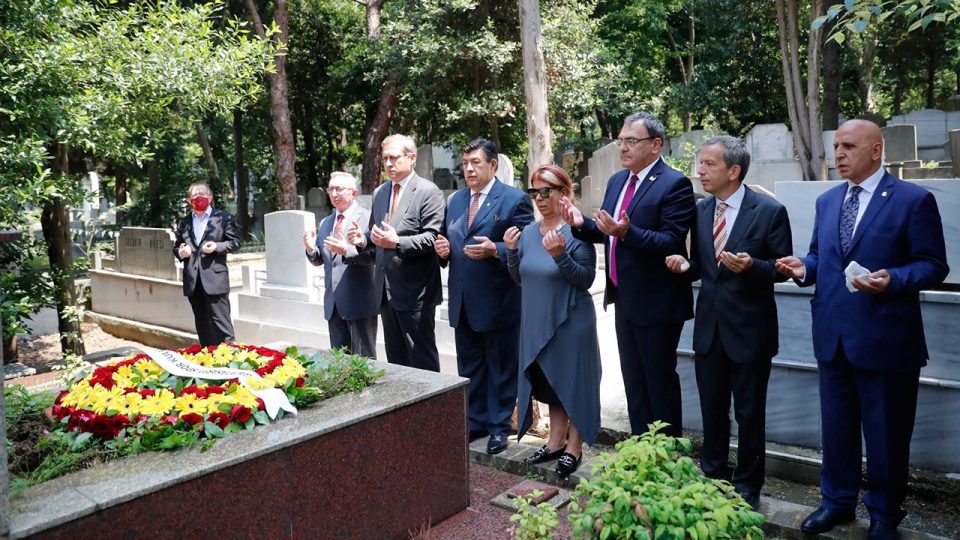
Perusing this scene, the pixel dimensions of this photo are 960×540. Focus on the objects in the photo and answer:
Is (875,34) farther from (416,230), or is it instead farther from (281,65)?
(416,230)

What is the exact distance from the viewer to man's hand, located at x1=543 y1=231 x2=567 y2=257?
172 inches

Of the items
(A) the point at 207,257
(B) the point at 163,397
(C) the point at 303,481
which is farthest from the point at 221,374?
(A) the point at 207,257

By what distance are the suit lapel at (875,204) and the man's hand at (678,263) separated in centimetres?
84

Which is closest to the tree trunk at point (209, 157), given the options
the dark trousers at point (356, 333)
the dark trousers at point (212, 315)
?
the dark trousers at point (212, 315)

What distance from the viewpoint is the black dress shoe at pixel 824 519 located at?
3742 millimetres

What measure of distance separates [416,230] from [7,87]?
4.02m

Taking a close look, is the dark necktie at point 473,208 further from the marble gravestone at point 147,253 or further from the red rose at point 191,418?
the marble gravestone at point 147,253

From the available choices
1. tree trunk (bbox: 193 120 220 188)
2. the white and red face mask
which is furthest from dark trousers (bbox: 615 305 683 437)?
tree trunk (bbox: 193 120 220 188)

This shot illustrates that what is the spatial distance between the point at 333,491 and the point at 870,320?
2.72 metres

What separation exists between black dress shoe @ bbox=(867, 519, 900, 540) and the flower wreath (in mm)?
2986

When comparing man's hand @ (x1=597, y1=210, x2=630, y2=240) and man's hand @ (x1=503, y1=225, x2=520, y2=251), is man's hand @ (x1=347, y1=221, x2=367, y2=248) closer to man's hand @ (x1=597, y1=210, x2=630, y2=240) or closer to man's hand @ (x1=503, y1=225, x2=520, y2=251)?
man's hand @ (x1=503, y1=225, x2=520, y2=251)

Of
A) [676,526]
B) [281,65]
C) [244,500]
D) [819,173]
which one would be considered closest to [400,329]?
[244,500]

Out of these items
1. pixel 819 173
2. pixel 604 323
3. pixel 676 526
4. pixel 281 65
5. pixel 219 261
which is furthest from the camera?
pixel 281 65

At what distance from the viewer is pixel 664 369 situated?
4488 millimetres
